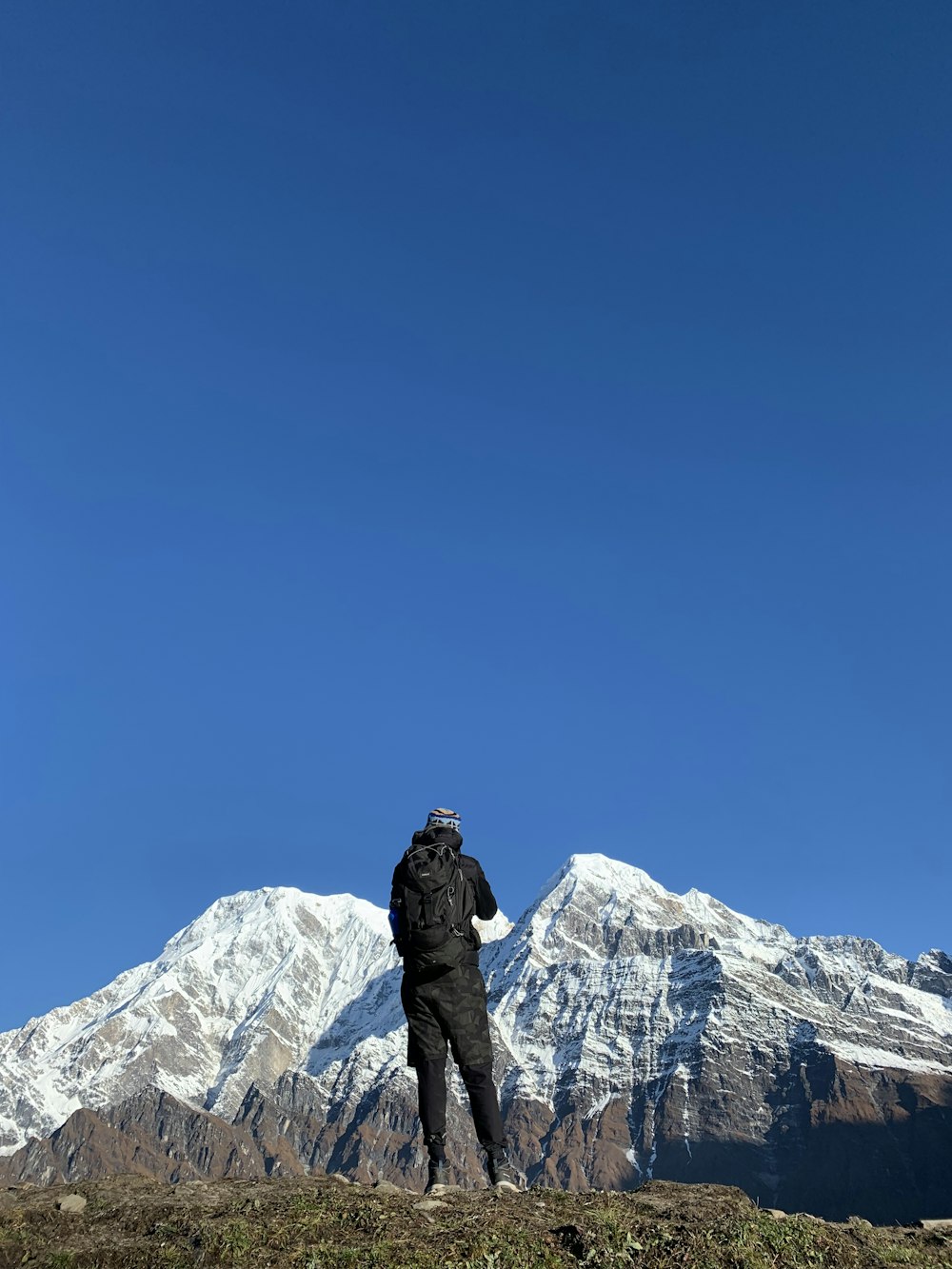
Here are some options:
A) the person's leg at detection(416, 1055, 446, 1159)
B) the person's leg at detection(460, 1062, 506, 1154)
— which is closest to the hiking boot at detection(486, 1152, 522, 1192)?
the person's leg at detection(460, 1062, 506, 1154)

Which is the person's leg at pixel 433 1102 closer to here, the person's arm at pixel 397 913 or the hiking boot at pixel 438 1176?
the hiking boot at pixel 438 1176

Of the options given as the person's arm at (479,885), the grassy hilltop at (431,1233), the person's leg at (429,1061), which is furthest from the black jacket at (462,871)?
the grassy hilltop at (431,1233)

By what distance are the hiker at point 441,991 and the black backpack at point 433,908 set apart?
0.04 ft

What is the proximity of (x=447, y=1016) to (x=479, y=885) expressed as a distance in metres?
1.66

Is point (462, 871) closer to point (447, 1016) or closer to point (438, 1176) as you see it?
point (447, 1016)

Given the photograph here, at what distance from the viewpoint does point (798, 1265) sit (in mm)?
9484

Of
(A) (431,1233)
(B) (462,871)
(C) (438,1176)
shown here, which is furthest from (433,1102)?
(A) (431,1233)

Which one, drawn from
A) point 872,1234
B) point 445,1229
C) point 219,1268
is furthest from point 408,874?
point 872,1234

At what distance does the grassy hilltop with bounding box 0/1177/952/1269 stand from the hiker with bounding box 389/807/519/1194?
1.45 m

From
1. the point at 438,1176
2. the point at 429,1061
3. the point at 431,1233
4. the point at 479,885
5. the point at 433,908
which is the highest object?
the point at 479,885

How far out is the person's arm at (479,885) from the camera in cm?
1403

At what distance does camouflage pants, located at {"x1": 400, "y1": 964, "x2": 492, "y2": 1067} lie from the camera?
13336 mm

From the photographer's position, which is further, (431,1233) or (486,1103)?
(486,1103)

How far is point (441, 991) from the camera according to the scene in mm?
13375
